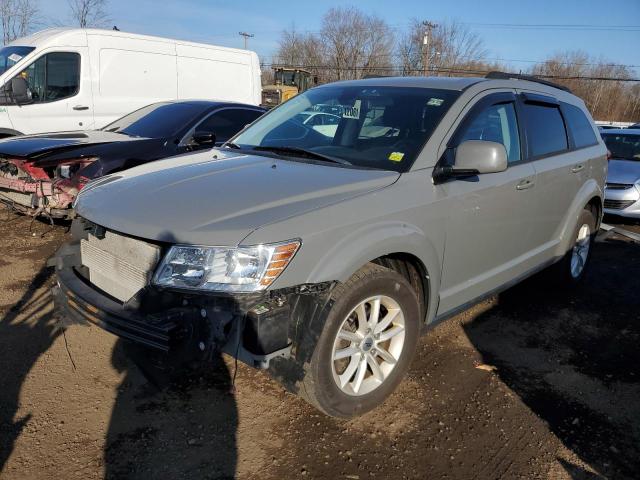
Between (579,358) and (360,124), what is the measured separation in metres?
2.29

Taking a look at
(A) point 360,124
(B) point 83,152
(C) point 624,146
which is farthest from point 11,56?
(C) point 624,146

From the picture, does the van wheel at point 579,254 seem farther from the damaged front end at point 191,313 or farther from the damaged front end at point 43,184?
the damaged front end at point 43,184

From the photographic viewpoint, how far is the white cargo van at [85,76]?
831 centimetres

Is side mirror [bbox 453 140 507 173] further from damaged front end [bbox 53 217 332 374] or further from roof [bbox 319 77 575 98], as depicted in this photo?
damaged front end [bbox 53 217 332 374]

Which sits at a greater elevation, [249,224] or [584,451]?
[249,224]

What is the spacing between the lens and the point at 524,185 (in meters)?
3.74

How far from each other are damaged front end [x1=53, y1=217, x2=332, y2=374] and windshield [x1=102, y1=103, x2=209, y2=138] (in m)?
3.71

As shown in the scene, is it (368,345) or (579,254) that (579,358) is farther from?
(368,345)

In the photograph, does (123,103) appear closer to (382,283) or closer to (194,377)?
(194,377)

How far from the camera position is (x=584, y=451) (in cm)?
272

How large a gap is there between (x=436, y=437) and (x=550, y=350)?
154cm

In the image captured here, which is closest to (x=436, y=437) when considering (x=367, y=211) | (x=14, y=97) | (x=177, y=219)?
(x=367, y=211)

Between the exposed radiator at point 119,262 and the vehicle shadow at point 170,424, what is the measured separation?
1.09ft

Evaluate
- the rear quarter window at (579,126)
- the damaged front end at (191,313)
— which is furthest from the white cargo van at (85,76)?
the rear quarter window at (579,126)
